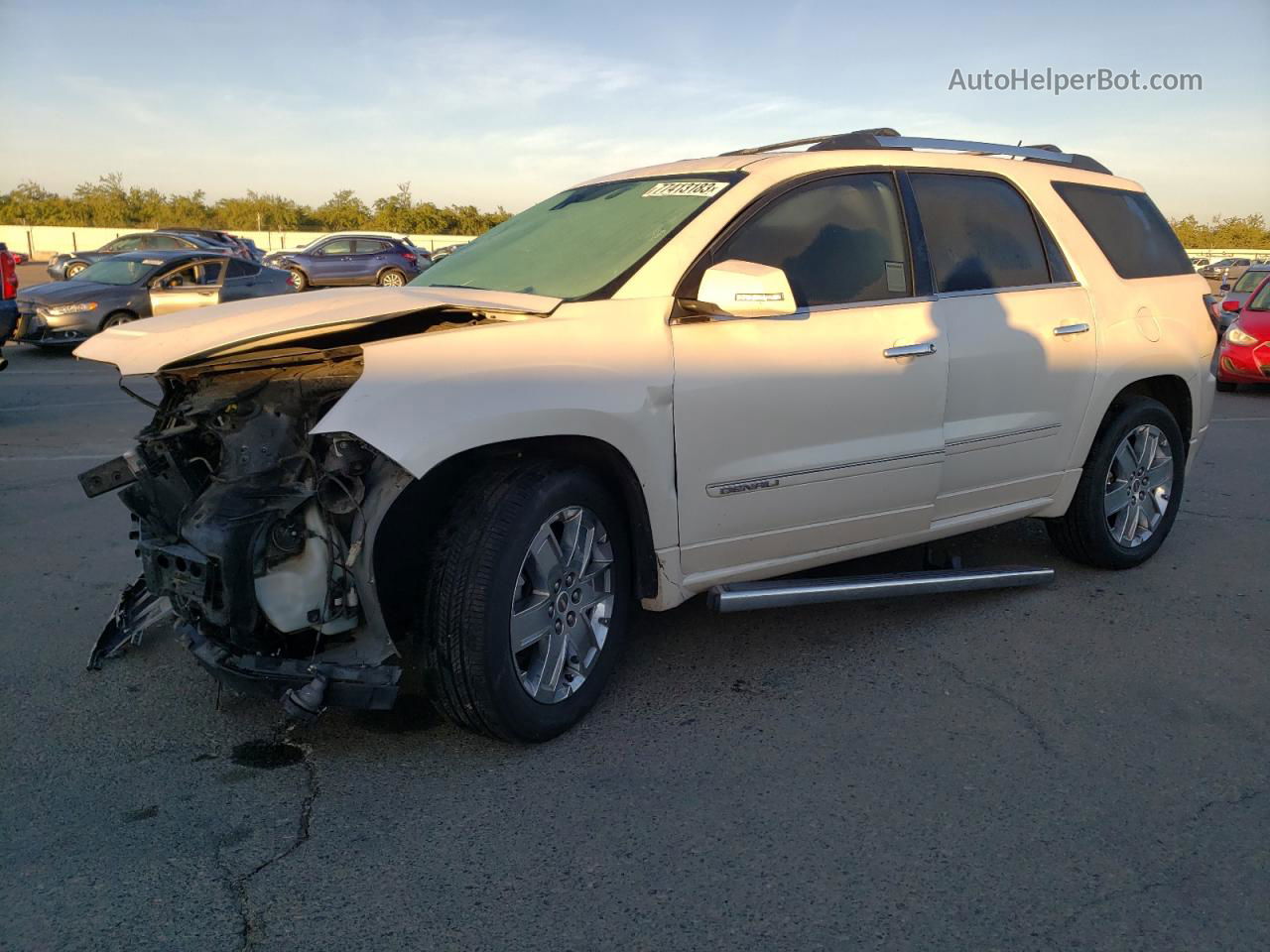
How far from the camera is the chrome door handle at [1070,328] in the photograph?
462cm

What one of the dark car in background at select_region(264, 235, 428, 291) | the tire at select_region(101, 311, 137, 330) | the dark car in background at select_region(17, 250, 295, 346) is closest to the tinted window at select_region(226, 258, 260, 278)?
the dark car in background at select_region(17, 250, 295, 346)

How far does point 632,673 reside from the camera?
399cm

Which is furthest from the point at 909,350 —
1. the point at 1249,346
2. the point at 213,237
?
the point at 213,237

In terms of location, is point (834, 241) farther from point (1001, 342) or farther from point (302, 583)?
point (302, 583)

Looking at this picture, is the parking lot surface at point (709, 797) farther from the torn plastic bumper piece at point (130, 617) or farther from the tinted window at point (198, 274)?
the tinted window at point (198, 274)

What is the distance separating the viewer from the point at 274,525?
123 inches

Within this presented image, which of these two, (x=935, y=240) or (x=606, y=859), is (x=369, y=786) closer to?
(x=606, y=859)

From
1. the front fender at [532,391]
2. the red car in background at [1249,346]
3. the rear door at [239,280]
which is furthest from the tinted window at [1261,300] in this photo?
the rear door at [239,280]

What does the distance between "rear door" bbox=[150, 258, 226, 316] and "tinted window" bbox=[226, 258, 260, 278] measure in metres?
0.11

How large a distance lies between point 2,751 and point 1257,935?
3.51m

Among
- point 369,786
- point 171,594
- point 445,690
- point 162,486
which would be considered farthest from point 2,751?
point 445,690

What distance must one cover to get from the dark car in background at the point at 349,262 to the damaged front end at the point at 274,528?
2419 centimetres

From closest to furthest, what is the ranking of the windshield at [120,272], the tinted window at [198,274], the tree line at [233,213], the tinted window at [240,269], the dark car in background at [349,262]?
the windshield at [120,272] → the tinted window at [198,274] → the tinted window at [240,269] → the dark car in background at [349,262] → the tree line at [233,213]

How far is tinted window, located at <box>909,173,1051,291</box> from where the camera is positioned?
4340 mm
